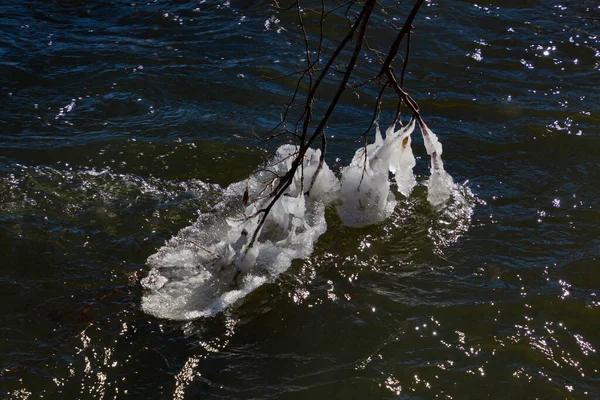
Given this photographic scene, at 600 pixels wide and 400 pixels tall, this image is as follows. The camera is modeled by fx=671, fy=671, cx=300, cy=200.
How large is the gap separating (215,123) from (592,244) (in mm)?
3166

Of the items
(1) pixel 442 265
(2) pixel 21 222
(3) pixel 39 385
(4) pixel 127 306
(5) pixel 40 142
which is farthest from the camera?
(5) pixel 40 142

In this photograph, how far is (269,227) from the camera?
436 cm

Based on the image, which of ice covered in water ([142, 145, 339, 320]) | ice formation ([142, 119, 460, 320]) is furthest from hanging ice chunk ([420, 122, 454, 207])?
ice covered in water ([142, 145, 339, 320])

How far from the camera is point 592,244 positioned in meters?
4.39

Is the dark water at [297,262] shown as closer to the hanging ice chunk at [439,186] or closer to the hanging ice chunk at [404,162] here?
the hanging ice chunk at [439,186]

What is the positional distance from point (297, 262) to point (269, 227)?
1.00 feet

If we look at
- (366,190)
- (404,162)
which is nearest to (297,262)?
(366,190)

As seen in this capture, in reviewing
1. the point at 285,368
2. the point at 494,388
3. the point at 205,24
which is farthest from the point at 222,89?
the point at 494,388

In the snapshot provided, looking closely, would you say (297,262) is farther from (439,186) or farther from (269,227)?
(439,186)

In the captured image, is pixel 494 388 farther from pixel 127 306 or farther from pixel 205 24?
pixel 205 24

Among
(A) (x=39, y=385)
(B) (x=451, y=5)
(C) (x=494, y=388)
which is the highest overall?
(B) (x=451, y=5)

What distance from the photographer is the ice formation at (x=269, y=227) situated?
3.92 metres

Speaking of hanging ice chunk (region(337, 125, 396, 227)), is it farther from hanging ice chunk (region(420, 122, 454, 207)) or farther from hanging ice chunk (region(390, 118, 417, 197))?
hanging ice chunk (region(420, 122, 454, 207))

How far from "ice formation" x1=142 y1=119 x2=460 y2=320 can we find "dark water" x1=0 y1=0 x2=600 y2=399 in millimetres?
103
